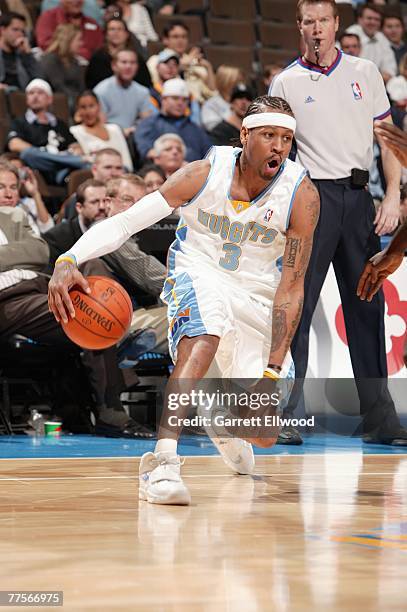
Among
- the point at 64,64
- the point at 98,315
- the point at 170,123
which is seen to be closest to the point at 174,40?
the point at 64,64

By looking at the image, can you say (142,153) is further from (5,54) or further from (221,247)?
→ (221,247)

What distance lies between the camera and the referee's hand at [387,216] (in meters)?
6.41

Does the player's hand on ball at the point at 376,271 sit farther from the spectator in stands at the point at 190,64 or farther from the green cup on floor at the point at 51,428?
the spectator in stands at the point at 190,64

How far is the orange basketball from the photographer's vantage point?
4.93 metres

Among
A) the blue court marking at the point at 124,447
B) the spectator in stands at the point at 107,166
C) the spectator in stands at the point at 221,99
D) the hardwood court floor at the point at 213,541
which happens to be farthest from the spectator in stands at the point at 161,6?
the hardwood court floor at the point at 213,541

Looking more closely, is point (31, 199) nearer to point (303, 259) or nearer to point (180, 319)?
point (303, 259)

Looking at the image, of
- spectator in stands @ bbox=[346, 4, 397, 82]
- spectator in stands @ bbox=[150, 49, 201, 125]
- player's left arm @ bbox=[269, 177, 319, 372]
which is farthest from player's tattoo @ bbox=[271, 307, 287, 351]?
spectator in stands @ bbox=[346, 4, 397, 82]

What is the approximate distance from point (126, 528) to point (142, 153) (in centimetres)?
716

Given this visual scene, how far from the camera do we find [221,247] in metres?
4.74

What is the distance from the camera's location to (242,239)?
186 inches

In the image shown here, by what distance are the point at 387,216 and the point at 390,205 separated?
0.08m

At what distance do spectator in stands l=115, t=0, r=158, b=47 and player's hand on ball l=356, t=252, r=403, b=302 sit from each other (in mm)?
8478

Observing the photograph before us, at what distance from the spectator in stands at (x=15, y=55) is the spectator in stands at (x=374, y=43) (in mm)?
3960

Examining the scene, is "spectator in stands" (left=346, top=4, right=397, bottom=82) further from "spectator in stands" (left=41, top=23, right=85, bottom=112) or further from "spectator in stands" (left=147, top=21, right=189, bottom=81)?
"spectator in stands" (left=41, top=23, right=85, bottom=112)
